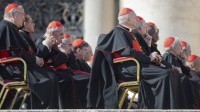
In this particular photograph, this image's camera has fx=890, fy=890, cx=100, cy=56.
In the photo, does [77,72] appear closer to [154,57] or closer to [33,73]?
[33,73]

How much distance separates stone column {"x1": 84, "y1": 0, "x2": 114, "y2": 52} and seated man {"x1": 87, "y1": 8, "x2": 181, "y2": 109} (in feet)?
18.1

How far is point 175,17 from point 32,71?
3521 mm

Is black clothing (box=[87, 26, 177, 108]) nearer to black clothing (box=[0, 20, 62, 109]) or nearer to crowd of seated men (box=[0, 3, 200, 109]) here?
crowd of seated men (box=[0, 3, 200, 109])

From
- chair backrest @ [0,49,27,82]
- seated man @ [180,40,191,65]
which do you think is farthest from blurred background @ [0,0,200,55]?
chair backrest @ [0,49,27,82]

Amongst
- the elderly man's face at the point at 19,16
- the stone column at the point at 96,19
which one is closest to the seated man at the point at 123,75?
the elderly man's face at the point at 19,16

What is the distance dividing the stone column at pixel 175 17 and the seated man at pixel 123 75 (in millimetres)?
2431

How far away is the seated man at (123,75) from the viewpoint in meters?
11.6

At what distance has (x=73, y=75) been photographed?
41.3 feet

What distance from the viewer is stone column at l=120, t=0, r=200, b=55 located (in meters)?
14.4

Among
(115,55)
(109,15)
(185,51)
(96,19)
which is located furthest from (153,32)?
(109,15)

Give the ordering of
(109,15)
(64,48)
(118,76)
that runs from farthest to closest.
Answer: (109,15)
(64,48)
(118,76)

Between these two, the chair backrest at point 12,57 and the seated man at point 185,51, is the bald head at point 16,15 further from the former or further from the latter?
the seated man at point 185,51

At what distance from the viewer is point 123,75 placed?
1164 centimetres

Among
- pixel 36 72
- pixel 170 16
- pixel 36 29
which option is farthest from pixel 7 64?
pixel 36 29
